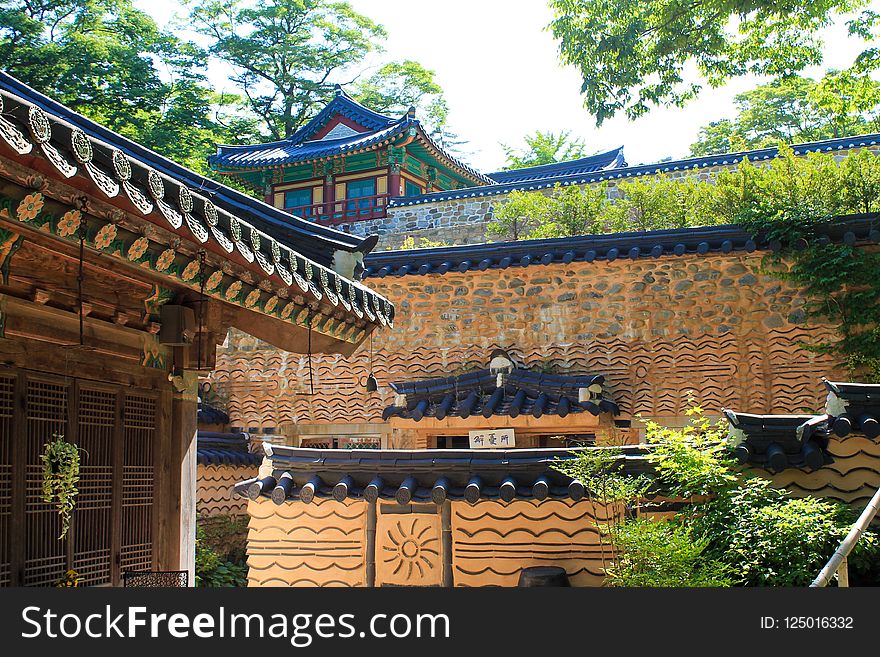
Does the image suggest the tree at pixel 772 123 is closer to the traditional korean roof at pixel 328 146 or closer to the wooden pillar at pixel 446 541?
the traditional korean roof at pixel 328 146

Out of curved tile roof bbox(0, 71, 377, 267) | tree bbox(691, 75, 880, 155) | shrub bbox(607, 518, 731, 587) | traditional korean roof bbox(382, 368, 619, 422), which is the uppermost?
tree bbox(691, 75, 880, 155)

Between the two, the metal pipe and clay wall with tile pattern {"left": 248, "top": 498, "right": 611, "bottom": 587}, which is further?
clay wall with tile pattern {"left": 248, "top": 498, "right": 611, "bottom": 587}

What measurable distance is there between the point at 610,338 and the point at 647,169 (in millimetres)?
9685

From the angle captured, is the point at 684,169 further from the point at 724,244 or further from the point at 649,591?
the point at 649,591

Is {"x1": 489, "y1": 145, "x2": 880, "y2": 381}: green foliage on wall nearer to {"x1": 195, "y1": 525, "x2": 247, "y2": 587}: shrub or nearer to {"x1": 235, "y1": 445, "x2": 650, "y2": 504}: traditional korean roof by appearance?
{"x1": 235, "y1": 445, "x2": 650, "y2": 504}: traditional korean roof

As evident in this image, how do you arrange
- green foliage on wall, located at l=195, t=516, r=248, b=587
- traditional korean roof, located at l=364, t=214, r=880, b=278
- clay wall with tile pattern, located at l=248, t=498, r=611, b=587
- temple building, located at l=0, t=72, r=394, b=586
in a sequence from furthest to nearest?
traditional korean roof, located at l=364, t=214, r=880, b=278 < green foliage on wall, located at l=195, t=516, r=248, b=587 < clay wall with tile pattern, located at l=248, t=498, r=611, b=587 < temple building, located at l=0, t=72, r=394, b=586

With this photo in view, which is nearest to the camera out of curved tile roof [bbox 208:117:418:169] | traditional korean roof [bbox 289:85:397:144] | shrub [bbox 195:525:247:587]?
shrub [bbox 195:525:247:587]

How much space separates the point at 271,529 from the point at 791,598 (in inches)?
228

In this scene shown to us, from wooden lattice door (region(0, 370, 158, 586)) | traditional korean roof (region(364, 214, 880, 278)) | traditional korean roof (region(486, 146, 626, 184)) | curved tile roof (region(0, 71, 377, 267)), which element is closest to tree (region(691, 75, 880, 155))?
traditional korean roof (region(486, 146, 626, 184))

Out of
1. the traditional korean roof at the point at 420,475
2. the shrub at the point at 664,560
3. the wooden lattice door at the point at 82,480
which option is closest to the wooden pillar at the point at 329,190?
the traditional korean roof at the point at 420,475

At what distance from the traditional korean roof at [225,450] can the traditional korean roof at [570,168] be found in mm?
14305

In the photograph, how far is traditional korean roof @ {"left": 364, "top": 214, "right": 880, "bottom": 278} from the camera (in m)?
13.5

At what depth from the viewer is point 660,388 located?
1430cm

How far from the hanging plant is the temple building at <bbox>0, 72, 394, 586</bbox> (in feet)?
0.07
